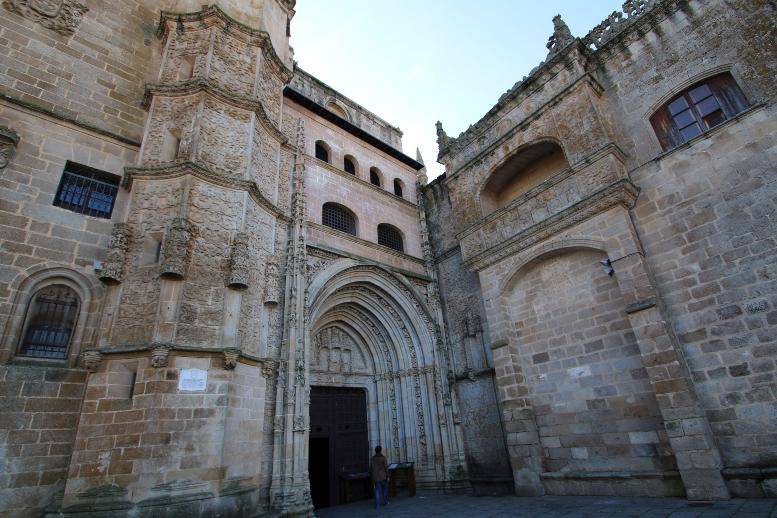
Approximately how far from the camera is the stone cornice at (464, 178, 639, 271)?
8.70 m

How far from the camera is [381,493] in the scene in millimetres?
10039

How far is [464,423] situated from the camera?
11.4 meters

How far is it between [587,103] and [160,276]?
10.0 metres

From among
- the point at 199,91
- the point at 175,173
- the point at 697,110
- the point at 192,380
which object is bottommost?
the point at 192,380

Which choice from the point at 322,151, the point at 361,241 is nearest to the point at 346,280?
the point at 361,241

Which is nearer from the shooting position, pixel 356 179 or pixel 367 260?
pixel 367 260

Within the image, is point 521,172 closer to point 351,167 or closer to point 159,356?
point 351,167

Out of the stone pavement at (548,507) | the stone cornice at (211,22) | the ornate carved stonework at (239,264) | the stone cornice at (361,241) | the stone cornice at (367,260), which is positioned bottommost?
the stone pavement at (548,507)

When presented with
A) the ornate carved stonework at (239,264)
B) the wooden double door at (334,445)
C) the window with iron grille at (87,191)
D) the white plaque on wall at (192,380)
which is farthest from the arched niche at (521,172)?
the window with iron grille at (87,191)

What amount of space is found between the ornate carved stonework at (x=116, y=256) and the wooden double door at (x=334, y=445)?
5.67m

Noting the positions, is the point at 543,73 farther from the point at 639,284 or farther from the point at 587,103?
the point at 639,284

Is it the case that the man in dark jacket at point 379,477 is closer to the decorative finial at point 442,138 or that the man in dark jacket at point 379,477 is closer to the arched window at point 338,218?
the arched window at point 338,218

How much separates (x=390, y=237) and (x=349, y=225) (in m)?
1.71

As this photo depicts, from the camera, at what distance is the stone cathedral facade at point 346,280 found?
256 inches
